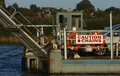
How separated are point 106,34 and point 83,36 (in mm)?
2224

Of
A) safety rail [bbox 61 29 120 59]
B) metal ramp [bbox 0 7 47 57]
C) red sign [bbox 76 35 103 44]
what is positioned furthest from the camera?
metal ramp [bbox 0 7 47 57]

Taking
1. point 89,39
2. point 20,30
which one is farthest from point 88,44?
point 20,30

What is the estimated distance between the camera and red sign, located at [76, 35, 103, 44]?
3091 cm

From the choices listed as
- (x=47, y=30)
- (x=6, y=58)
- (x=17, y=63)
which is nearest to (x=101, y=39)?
(x=17, y=63)

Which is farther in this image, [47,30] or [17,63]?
[47,30]

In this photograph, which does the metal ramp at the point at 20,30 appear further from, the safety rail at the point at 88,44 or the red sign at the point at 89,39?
the red sign at the point at 89,39

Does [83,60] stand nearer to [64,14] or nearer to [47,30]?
[64,14]

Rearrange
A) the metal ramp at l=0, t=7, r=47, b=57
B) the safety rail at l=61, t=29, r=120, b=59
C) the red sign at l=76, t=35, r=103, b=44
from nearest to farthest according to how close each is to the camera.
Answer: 1. the safety rail at l=61, t=29, r=120, b=59
2. the red sign at l=76, t=35, r=103, b=44
3. the metal ramp at l=0, t=7, r=47, b=57

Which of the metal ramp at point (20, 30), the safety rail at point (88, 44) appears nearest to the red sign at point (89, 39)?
the safety rail at point (88, 44)

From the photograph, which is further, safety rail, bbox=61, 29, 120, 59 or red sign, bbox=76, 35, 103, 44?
red sign, bbox=76, 35, 103, 44

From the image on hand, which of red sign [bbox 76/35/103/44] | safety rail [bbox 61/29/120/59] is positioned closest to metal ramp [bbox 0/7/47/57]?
safety rail [bbox 61/29/120/59]

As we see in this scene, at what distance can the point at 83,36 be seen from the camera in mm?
30938

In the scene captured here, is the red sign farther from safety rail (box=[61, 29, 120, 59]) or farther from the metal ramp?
the metal ramp

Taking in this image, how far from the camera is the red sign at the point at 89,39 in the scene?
101 feet
